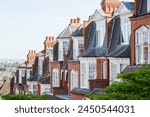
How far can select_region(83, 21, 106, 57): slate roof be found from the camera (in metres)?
25.7

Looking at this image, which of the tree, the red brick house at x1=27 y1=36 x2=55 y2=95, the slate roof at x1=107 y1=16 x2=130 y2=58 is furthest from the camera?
the red brick house at x1=27 y1=36 x2=55 y2=95

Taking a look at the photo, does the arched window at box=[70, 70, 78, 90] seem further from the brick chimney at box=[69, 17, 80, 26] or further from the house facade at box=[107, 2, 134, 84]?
the brick chimney at box=[69, 17, 80, 26]

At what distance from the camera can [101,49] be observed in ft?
84.8

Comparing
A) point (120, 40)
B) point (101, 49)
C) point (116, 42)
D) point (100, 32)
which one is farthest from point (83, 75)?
point (120, 40)

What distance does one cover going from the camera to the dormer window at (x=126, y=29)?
2284cm

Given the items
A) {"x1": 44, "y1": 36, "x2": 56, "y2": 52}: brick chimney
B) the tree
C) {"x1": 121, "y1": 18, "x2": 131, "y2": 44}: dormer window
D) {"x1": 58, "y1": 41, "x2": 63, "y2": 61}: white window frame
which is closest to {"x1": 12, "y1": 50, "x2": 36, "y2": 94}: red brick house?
{"x1": 44, "y1": 36, "x2": 56, "y2": 52}: brick chimney

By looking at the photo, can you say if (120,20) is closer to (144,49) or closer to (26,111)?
(144,49)

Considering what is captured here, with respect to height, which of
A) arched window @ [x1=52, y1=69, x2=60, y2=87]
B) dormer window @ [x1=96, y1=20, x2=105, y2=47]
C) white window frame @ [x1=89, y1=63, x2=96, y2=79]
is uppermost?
dormer window @ [x1=96, y1=20, x2=105, y2=47]

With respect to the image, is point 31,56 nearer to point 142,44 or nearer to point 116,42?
point 116,42

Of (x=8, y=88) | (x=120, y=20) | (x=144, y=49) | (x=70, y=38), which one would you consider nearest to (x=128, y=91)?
(x=144, y=49)

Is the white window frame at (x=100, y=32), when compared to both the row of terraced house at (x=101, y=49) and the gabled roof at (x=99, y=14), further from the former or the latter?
the gabled roof at (x=99, y=14)

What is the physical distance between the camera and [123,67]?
22.6m

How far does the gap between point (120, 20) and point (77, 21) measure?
448 inches

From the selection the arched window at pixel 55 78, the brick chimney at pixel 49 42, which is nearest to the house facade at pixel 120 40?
the arched window at pixel 55 78
